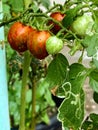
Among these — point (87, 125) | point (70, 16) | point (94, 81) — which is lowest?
point (87, 125)

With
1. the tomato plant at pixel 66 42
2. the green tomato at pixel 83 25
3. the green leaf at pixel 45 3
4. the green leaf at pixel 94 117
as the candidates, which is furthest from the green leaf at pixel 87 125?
the green leaf at pixel 45 3

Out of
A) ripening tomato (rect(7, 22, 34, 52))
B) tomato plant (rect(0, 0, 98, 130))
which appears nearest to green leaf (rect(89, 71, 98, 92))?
tomato plant (rect(0, 0, 98, 130))

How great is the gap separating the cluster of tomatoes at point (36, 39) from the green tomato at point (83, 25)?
3cm

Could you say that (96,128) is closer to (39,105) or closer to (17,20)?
(17,20)

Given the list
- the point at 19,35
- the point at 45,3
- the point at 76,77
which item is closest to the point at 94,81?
the point at 76,77

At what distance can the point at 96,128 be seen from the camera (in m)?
0.86

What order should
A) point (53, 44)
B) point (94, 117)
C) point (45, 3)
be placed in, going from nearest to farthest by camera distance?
point (53, 44) → point (94, 117) → point (45, 3)

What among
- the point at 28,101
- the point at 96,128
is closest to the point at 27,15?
the point at 96,128

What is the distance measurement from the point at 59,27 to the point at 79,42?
0.04 m

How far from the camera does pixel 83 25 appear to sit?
2.27ft

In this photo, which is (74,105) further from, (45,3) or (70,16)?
(45,3)

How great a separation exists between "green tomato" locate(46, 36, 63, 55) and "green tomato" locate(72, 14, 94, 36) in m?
0.03

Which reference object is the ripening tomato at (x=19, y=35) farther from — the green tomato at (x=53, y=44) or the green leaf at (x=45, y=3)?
the green leaf at (x=45, y=3)

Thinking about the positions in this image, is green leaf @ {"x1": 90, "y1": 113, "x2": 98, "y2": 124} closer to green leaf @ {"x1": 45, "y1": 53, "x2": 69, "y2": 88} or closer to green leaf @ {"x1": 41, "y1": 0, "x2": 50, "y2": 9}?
green leaf @ {"x1": 45, "y1": 53, "x2": 69, "y2": 88}
